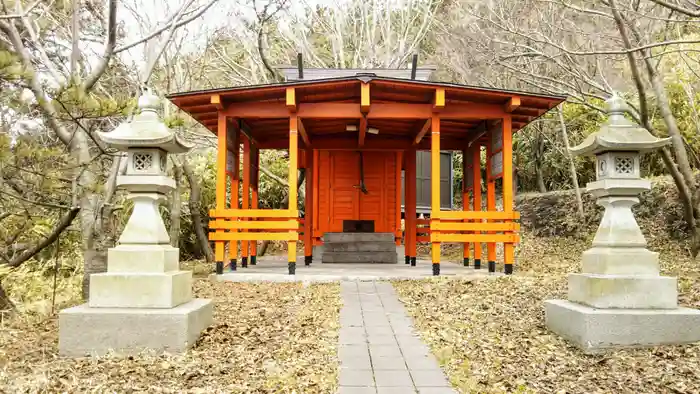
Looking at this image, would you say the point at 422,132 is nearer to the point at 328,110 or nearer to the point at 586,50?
the point at 328,110

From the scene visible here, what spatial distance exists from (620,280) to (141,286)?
414cm

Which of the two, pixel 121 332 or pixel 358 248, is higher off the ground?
pixel 358 248

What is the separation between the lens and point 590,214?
13922 mm

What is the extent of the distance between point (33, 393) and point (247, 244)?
709 centimetres

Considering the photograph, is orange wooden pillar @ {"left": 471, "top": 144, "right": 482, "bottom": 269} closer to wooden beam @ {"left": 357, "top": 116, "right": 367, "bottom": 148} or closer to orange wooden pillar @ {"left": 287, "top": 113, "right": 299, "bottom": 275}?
wooden beam @ {"left": 357, "top": 116, "right": 367, "bottom": 148}

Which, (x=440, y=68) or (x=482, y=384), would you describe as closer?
(x=482, y=384)

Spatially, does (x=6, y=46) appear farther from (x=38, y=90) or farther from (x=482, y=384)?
(x=482, y=384)

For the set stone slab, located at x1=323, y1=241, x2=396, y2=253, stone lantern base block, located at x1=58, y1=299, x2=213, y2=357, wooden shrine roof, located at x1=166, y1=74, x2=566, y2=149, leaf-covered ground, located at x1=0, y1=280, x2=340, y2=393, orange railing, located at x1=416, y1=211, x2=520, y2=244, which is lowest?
leaf-covered ground, located at x1=0, y1=280, x2=340, y2=393

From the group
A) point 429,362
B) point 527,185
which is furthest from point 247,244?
point 527,185

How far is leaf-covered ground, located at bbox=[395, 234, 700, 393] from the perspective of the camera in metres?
3.83

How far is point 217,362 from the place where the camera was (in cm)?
433

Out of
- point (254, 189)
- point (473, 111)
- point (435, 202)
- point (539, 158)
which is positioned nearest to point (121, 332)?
point (435, 202)

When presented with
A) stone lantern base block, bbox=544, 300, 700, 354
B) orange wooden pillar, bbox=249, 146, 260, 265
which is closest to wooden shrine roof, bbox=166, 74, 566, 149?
orange wooden pillar, bbox=249, 146, 260, 265

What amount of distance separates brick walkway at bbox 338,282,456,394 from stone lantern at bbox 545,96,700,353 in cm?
146
